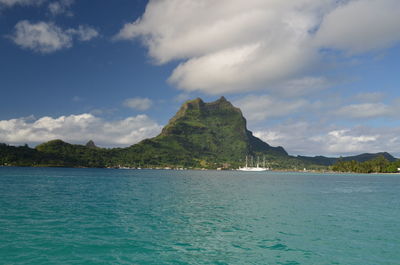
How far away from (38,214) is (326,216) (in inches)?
1901

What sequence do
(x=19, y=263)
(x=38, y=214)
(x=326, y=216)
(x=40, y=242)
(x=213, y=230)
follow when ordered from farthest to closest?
(x=326, y=216)
(x=38, y=214)
(x=213, y=230)
(x=40, y=242)
(x=19, y=263)

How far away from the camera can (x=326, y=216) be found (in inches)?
2062

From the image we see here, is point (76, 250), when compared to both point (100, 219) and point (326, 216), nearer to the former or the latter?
point (100, 219)

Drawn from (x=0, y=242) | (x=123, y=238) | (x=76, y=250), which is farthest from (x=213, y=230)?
(x=0, y=242)

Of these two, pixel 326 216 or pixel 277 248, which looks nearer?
pixel 277 248

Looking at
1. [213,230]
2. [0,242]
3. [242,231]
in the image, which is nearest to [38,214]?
[0,242]

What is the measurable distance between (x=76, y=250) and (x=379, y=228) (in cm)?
4057

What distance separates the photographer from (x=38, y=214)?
4753 centimetres

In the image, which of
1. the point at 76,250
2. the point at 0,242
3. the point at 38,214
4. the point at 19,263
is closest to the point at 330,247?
the point at 76,250

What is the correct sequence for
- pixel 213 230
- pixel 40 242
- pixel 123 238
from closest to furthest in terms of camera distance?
1. pixel 40 242
2. pixel 123 238
3. pixel 213 230

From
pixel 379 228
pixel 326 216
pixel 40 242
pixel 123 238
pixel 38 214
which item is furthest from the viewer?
pixel 326 216

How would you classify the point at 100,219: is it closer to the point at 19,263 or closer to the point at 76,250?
the point at 76,250

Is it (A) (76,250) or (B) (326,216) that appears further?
(B) (326,216)

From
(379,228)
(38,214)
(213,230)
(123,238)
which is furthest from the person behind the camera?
(38,214)
